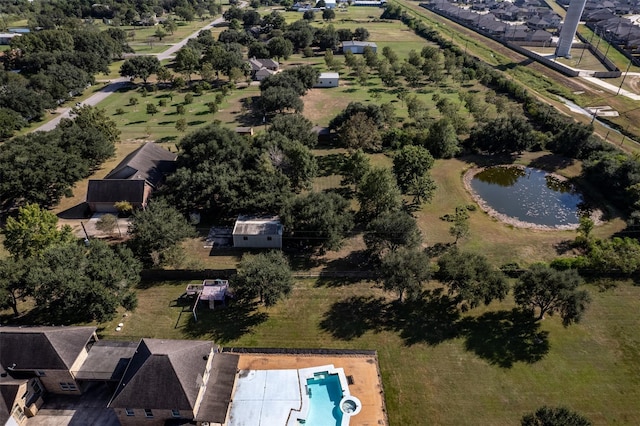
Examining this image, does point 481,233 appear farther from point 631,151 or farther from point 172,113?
point 172,113

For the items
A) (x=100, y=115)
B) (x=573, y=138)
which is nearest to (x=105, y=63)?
(x=100, y=115)

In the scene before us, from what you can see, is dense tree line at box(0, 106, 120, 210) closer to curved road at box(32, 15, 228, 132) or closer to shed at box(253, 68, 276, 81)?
curved road at box(32, 15, 228, 132)

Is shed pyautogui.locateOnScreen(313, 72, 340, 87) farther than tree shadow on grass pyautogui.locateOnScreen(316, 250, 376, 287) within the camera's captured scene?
Yes

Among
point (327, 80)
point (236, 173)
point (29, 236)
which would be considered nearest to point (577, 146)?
point (236, 173)

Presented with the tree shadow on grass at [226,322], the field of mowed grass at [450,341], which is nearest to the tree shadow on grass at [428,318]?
the field of mowed grass at [450,341]

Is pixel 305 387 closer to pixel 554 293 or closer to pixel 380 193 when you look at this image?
pixel 554 293

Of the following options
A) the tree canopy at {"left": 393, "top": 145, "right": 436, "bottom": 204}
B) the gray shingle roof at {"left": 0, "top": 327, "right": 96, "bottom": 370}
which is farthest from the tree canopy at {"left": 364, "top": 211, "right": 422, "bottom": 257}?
the gray shingle roof at {"left": 0, "top": 327, "right": 96, "bottom": 370}
